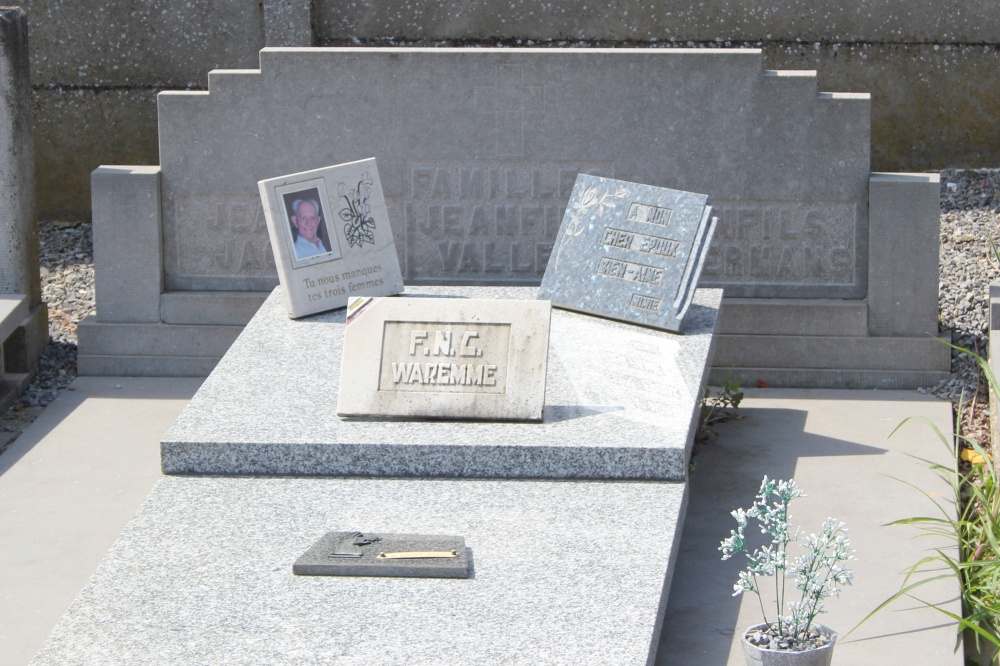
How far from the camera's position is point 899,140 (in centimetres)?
939

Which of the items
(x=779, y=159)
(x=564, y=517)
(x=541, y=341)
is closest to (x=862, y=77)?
(x=779, y=159)

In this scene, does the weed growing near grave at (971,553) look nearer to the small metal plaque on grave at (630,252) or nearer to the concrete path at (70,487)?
the small metal plaque on grave at (630,252)

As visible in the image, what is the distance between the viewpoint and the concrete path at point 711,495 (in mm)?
4395

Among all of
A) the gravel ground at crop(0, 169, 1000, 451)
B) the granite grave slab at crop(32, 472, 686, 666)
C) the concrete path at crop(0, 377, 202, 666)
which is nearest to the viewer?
the granite grave slab at crop(32, 472, 686, 666)

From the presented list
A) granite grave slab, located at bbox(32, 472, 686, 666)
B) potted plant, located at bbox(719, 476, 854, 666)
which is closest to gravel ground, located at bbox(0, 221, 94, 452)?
granite grave slab, located at bbox(32, 472, 686, 666)

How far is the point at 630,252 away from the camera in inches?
241

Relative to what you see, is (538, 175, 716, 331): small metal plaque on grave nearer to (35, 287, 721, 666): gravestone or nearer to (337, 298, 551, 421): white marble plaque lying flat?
(35, 287, 721, 666): gravestone

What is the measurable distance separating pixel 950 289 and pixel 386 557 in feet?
15.5

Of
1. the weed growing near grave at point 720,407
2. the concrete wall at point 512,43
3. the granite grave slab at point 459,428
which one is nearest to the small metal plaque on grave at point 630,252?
the granite grave slab at point 459,428

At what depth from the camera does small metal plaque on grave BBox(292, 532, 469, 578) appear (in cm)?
409

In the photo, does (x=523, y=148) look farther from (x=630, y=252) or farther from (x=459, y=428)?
(x=459, y=428)

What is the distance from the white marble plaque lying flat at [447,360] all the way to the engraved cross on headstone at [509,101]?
2.08 metres

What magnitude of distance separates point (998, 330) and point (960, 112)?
345cm

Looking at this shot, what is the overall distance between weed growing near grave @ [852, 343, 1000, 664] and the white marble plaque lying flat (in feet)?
4.89
